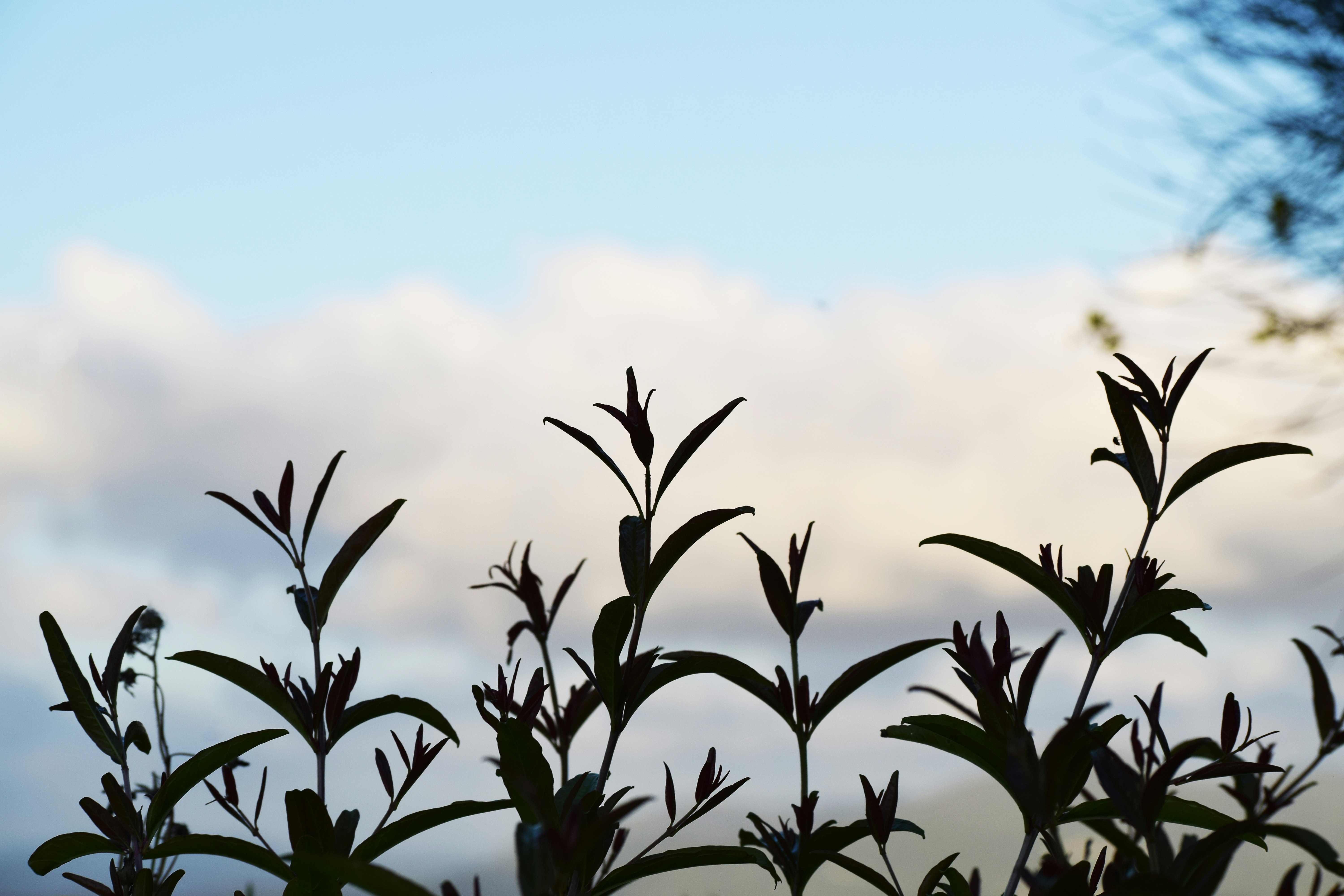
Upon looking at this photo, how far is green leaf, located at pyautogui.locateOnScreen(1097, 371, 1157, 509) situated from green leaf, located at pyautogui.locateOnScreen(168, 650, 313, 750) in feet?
3.36

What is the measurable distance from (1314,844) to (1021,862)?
321mm

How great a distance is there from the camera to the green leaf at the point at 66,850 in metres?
1.30

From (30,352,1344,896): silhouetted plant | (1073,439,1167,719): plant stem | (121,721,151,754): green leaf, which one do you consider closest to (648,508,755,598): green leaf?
(30,352,1344,896): silhouetted plant

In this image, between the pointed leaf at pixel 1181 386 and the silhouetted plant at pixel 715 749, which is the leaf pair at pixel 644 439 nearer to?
the silhouetted plant at pixel 715 749

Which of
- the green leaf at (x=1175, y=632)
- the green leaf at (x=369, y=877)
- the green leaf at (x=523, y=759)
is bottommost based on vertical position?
the green leaf at (x=369, y=877)

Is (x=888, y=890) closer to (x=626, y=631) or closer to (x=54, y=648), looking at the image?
(x=626, y=631)

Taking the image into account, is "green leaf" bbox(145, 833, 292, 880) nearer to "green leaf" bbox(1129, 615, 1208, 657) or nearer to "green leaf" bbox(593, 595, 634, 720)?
"green leaf" bbox(593, 595, 634, 720)

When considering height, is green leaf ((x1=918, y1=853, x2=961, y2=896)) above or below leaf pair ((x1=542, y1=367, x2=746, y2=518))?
below

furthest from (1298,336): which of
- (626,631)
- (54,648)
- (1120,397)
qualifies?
(54,648)

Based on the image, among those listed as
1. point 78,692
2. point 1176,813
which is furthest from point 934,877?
point 78,692

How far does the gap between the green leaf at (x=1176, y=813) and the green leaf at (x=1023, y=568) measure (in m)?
0.19

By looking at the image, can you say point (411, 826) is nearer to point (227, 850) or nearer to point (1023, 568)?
point (227, 850)

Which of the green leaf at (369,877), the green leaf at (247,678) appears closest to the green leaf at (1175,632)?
the green leaf at (369,877)

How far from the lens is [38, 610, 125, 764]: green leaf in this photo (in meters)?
1.25
